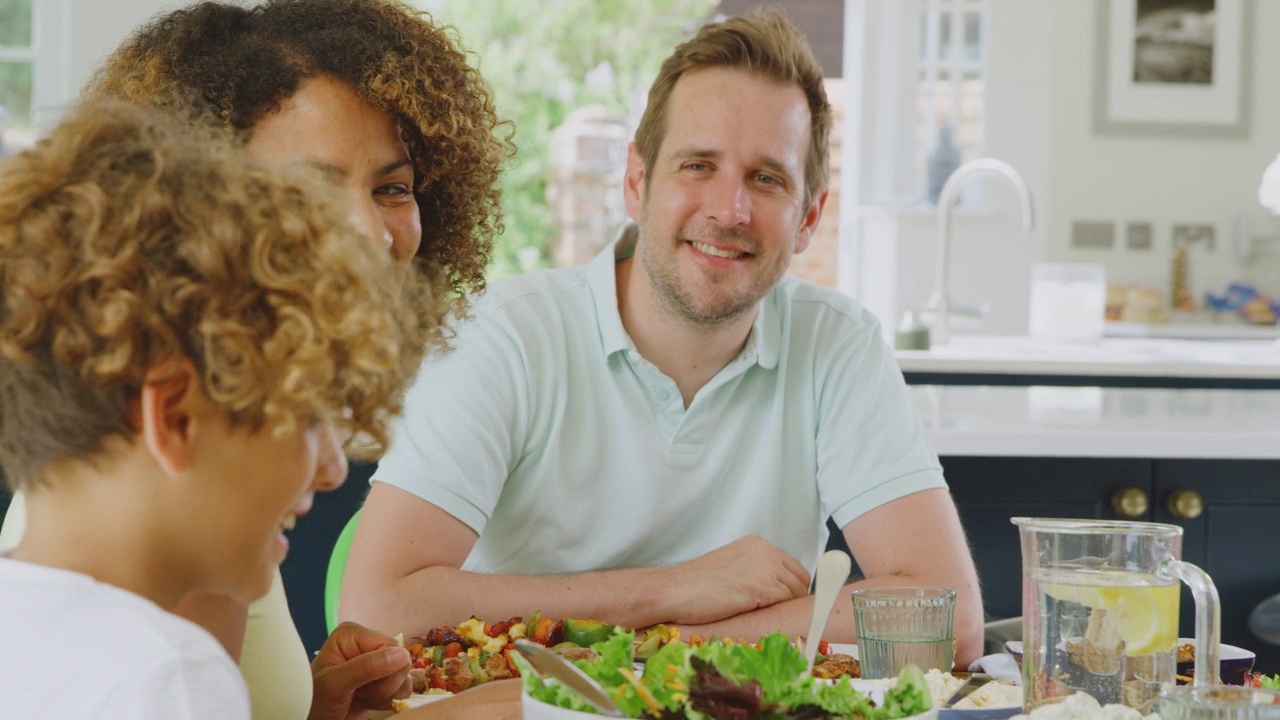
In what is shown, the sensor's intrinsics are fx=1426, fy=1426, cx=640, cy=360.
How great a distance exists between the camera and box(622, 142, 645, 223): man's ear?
2.18 meters

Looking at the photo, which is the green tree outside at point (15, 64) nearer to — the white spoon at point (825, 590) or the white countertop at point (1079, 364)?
the white countertop at point (1079, 364)

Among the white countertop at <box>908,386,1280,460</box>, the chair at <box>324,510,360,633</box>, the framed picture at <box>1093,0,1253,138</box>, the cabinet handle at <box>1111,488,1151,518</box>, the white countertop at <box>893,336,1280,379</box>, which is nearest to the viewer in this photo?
the chair at <box>324,510,360,633</box>

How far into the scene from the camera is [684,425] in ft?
6.33

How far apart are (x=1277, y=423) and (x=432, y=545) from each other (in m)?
1.78

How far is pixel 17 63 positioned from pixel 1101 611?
5486mm

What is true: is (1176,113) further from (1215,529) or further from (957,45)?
(1215,529)

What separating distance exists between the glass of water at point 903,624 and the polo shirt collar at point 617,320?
2.51 feet

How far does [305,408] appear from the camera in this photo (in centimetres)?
80

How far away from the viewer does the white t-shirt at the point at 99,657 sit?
700mm

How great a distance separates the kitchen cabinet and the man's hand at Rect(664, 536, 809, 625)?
1071mm

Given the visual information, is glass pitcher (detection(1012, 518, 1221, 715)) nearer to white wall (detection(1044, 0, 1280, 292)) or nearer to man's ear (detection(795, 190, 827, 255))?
man's ear (detection(795, 190, 827, 255))

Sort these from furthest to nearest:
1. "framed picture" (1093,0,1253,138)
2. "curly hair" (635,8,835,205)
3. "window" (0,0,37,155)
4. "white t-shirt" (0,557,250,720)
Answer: "framed picture" (1093,0,1253,138)
"window" (0,0,37,155)
"curly hair" (635,8,835,205)
"white t-shirt" (0,557,250,720)

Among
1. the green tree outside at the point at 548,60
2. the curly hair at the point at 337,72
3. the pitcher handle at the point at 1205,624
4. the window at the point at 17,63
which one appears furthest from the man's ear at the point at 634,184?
the green tree outside at the point at 548,60

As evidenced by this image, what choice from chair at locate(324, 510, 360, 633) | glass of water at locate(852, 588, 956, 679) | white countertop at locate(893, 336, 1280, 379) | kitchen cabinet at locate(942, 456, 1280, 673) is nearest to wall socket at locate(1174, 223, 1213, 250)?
white countertop at locate(893, 336, 1280, 379)
